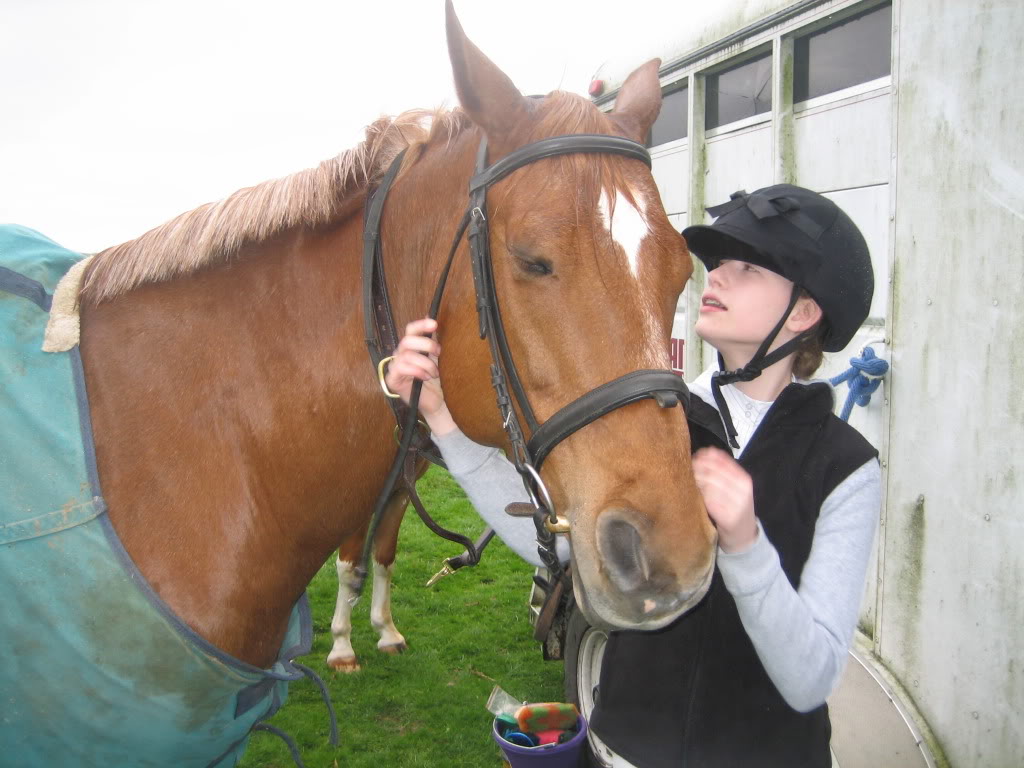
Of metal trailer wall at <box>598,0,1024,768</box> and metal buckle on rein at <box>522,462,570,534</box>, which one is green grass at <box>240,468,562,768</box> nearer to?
metal trailer wall at <box>598,0,1024,768</box>

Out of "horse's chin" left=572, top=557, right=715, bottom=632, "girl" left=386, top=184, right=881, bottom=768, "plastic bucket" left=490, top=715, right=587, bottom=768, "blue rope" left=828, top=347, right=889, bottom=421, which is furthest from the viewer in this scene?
"plastic bucket" left=490, top=715, right=587, bottom=768

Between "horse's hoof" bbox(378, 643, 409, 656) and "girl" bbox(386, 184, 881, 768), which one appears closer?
"girl" bbox(386, 184, 881, 768)

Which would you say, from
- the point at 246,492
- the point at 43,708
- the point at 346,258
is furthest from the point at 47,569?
the point at 346,258

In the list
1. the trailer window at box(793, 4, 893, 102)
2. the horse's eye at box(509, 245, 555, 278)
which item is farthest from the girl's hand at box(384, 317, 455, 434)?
the trailer window at box(793, 4, 893, 102)

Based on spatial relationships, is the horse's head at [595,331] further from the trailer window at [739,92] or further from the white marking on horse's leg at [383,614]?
the white marking on horse's leg at [383,614]

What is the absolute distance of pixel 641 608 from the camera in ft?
4.40

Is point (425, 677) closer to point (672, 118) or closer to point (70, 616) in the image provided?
point (70, 616)

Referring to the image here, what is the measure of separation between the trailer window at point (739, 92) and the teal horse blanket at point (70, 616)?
292 cm

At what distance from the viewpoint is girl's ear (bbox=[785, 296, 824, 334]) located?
178 cm

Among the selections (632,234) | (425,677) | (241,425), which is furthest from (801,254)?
(425,677)

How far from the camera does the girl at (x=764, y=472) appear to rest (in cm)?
157

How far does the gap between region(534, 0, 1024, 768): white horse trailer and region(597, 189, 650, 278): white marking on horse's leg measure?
1.49 meters

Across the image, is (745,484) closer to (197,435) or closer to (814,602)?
(814,602)

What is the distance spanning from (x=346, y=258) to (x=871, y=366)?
197 centimetres
